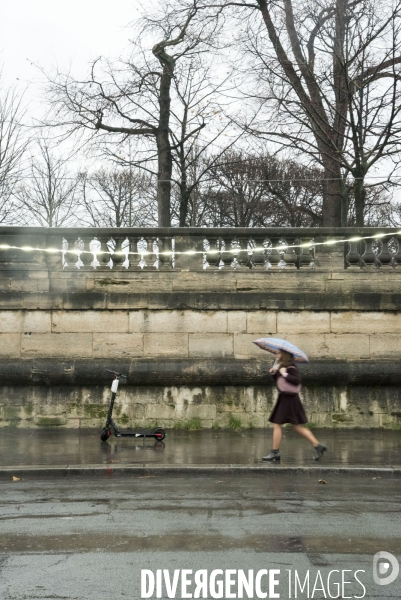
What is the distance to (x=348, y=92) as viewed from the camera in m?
17.0

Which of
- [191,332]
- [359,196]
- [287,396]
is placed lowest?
[287,396]

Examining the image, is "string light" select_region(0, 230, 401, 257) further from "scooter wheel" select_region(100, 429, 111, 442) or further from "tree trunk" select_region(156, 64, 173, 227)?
"tree trunk" select_region(156, 64, 173, 227)

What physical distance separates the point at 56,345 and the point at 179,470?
4.64m

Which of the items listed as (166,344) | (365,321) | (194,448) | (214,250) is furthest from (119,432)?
(365,321)

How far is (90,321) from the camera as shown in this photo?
13859 mm

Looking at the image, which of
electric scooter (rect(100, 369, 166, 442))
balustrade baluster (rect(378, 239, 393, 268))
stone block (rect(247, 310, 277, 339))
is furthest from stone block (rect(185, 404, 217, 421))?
balustrade baluster (rect(378, 239, 393, 268))

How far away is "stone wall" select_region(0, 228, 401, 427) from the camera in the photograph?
45.0ft

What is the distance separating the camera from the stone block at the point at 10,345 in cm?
1390

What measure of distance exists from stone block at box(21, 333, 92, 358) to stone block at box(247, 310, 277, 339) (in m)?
A: 2.62

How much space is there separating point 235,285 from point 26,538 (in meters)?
7.79

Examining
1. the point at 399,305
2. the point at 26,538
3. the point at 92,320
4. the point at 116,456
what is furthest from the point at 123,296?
the point at 26,538

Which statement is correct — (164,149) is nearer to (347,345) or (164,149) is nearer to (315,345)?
(315,345)

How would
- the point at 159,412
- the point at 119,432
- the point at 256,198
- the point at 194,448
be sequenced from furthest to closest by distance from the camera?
the point at 256,198
the point at 159,412
the point at 119,432
the point at 194,448

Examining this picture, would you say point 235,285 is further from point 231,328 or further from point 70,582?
point 70,582
